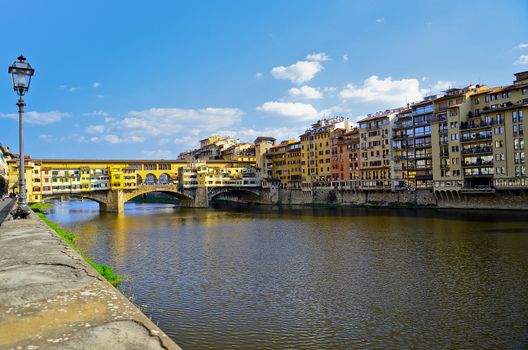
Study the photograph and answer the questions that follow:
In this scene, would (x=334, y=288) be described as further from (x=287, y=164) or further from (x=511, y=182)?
(x=287, y=164)

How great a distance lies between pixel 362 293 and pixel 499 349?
7350mm

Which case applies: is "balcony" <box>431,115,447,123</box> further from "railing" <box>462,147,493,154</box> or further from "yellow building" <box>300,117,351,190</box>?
"yellow building" <box>300,117,351,190</box>

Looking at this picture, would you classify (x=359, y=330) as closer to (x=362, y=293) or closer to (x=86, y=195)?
(x=362, y=293)

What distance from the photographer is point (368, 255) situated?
3006 cm

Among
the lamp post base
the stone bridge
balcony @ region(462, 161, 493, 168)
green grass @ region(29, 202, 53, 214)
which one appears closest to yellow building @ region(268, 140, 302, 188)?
the stone bridge

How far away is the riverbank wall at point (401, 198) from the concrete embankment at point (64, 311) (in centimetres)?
6429

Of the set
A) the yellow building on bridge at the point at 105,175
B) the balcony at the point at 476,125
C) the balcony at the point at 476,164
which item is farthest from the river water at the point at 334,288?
the yellow building on bridge at the point at 105,175

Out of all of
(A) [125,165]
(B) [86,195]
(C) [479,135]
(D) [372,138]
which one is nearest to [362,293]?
(C) [479,135]

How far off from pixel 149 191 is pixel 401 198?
54128 millimetres

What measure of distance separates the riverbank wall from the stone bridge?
Answer: 9516mm

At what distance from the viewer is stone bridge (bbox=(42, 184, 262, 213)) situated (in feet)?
284

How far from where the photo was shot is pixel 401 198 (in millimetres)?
79562

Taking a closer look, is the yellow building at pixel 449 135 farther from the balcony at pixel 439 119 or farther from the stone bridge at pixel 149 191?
the stone bridge at pixel 149 191

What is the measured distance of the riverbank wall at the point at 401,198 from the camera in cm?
6222
